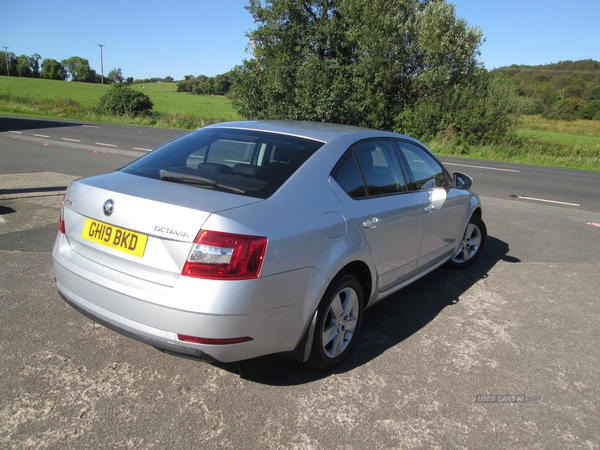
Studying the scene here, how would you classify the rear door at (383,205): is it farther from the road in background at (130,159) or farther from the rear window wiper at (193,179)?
the road in background at (130,159)

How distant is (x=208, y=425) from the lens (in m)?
2.36

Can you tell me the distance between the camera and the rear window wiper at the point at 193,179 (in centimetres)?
258

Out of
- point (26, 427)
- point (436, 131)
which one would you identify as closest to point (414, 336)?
point (26, 427)

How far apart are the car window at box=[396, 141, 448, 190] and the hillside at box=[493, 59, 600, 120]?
51207mm

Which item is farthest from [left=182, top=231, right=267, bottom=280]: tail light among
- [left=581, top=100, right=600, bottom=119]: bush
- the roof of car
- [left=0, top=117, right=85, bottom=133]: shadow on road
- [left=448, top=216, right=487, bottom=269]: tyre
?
[left=581, top=100, right=600, bottom=119]: bush

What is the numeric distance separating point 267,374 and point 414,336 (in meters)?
1.29

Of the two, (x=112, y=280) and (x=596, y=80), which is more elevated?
(x=596, y=80)

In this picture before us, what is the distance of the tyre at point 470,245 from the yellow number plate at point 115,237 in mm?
3708

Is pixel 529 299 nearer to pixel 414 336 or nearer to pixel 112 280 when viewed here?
pixel 414 336

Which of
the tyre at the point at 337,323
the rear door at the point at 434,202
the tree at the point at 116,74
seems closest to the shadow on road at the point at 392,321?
the tyre at the point at 337,323

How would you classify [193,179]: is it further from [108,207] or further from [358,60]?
[358,60]

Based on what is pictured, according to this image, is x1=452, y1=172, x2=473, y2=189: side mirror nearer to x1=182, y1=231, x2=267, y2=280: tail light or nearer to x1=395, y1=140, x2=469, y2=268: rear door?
x1=395, y1=140, x2=469, y2=268: rear door

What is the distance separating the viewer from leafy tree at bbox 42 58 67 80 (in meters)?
113

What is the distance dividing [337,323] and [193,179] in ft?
4.31
